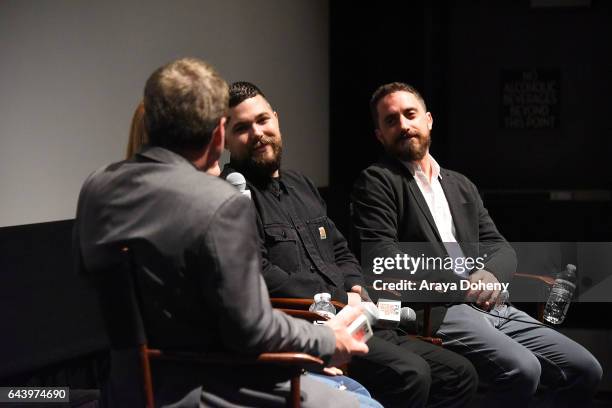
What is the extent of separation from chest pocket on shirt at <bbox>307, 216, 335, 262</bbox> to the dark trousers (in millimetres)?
356

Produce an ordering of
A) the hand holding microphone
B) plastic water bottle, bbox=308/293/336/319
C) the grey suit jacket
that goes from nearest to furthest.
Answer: the grey suit jacket, the hand holding microphone, plastic water bottle, bbox=308/293/336/319

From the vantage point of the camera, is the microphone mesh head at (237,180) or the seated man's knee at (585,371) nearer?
the microphone mesh head at (237,180)

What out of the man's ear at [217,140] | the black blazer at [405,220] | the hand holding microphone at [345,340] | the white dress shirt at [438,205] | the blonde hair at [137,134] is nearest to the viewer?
the man's ear at [217,140]

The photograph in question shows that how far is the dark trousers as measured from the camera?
2.91 m

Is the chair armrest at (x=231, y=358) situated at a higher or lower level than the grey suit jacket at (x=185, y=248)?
lower

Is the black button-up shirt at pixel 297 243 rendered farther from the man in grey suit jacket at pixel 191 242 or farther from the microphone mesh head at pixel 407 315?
the man in grey suit jacket at pixel 191 242

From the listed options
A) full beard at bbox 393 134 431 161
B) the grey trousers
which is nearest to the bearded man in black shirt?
the grey trousers

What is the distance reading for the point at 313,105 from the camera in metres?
5.35

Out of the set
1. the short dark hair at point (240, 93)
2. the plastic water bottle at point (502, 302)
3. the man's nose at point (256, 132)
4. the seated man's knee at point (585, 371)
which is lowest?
the seated man's knee at point (585, 371)

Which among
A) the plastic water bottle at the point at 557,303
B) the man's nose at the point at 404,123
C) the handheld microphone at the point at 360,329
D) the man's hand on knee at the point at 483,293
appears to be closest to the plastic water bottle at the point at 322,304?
the handheld microphone at the point at 360,329

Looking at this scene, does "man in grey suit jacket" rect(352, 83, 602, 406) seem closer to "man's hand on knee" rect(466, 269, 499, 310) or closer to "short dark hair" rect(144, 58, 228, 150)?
"man's hand on knee" rect(466, 269, 499, 310)

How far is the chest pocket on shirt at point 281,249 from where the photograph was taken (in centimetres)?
301

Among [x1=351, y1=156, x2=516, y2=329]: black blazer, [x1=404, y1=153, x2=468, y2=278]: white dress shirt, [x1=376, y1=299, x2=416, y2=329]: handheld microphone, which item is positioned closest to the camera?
[x1=376, y1=299, x2=416, y2=329]: handheld microphone

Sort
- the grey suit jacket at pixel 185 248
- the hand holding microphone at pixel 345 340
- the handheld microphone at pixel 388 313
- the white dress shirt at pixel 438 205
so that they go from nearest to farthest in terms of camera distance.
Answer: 1. the grey suit jacket at pixel 185 248
2. the hand holding microphone at pixel 345 340
3. the handheld microphone at pixel 388 313
4. the white dress shirt at pixel 438 205
